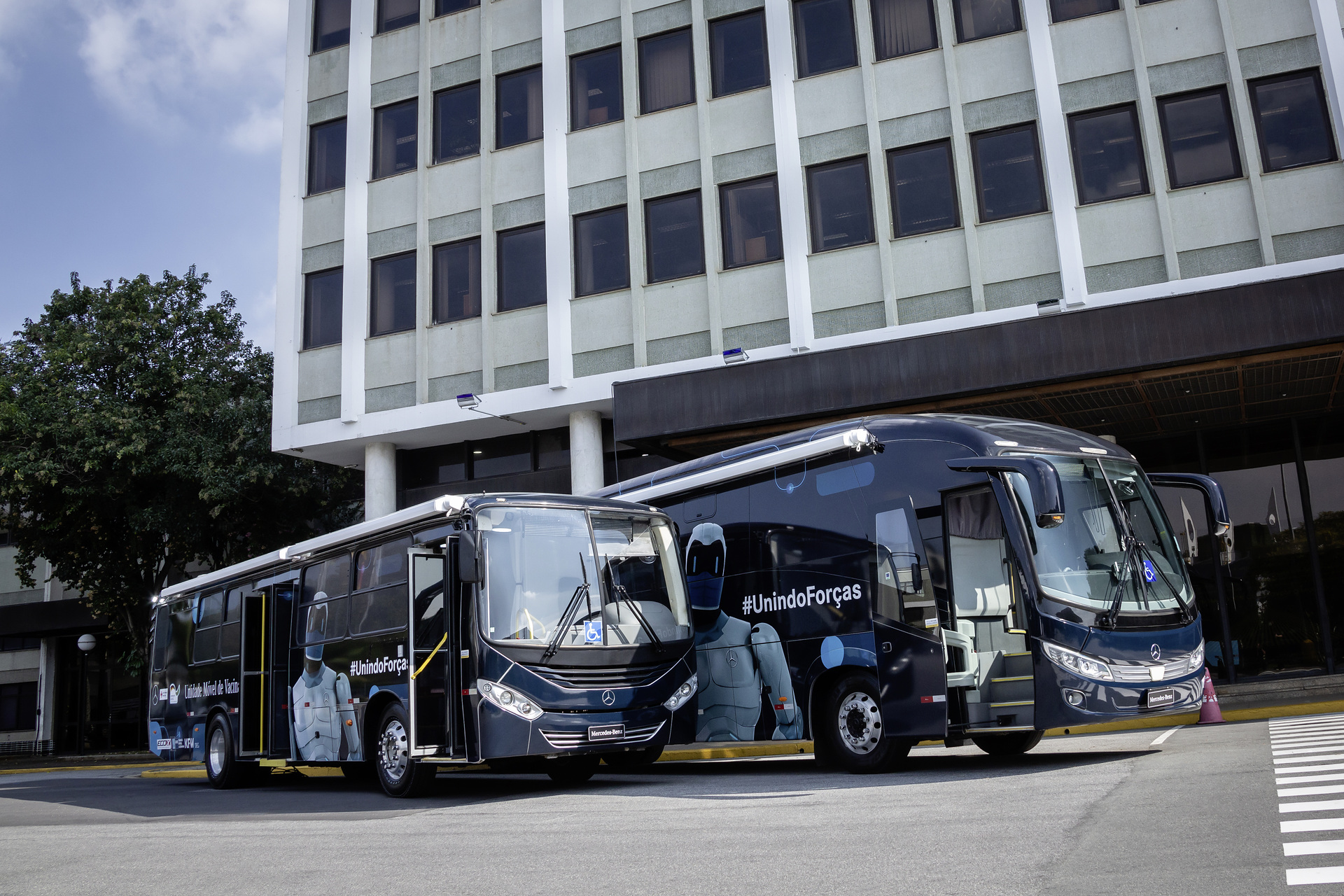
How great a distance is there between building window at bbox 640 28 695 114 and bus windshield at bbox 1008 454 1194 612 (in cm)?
1349

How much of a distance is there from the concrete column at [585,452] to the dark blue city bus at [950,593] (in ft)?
30.2

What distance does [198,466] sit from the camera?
83.1ft

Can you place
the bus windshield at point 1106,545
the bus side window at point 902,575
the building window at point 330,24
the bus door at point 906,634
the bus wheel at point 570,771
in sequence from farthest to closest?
the building window at point 330,24, the bus wheel at point 570,771, the bus side window at point 902,575, the bus door at point 906,634, the bus windshield at point 1106,545

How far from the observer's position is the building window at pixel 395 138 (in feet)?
82.1

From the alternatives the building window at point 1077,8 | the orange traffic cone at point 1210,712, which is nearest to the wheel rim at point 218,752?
the orange traffic cone at point 1210,712

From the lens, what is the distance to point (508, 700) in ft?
36.6

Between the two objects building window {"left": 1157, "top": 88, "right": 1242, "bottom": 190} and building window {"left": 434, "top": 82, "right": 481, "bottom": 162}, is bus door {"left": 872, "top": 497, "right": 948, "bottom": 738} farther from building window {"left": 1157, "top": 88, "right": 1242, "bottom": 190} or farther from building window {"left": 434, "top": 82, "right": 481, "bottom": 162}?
building window {"left": 434, "top": 82, "right": 481, "bottom": 162}

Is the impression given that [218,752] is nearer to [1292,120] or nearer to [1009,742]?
[1009,742]

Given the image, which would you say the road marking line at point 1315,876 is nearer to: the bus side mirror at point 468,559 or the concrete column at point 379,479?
the bus side mirror at point 468,559

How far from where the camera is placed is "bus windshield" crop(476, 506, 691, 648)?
454 inches

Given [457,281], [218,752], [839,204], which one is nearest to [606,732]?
[218,752]

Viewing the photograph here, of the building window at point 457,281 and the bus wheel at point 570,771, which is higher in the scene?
the building window at point 457,281

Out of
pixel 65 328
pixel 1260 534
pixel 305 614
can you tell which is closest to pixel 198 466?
pixel 65 328

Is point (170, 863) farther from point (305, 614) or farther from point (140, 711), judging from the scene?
point (140, 711)
